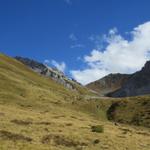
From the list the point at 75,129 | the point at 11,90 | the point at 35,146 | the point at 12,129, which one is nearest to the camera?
the point at 35,146

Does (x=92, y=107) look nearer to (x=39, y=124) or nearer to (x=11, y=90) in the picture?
(x=11, y=90)

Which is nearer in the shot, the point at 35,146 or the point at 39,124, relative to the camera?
the point at 35,146

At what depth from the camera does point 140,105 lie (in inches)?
3649

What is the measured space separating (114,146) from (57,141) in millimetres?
5257

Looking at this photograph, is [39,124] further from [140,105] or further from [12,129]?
Answer: [140,105]

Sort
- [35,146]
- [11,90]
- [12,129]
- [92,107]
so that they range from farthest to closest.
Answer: [92,107] → [11,90] → [12,129] → [35,146]

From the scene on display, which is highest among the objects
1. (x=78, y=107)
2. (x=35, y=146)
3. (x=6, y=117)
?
(x=78, y=107)

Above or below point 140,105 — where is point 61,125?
below

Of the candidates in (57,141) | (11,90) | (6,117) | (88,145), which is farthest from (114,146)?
(11,90)

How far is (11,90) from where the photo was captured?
90.1 m

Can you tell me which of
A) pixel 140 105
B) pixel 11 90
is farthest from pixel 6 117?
pixel 140 105

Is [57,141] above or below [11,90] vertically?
below

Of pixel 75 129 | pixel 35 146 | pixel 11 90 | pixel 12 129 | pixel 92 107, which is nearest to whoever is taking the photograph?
pixel 35 146

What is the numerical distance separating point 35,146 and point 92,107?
207 feet
